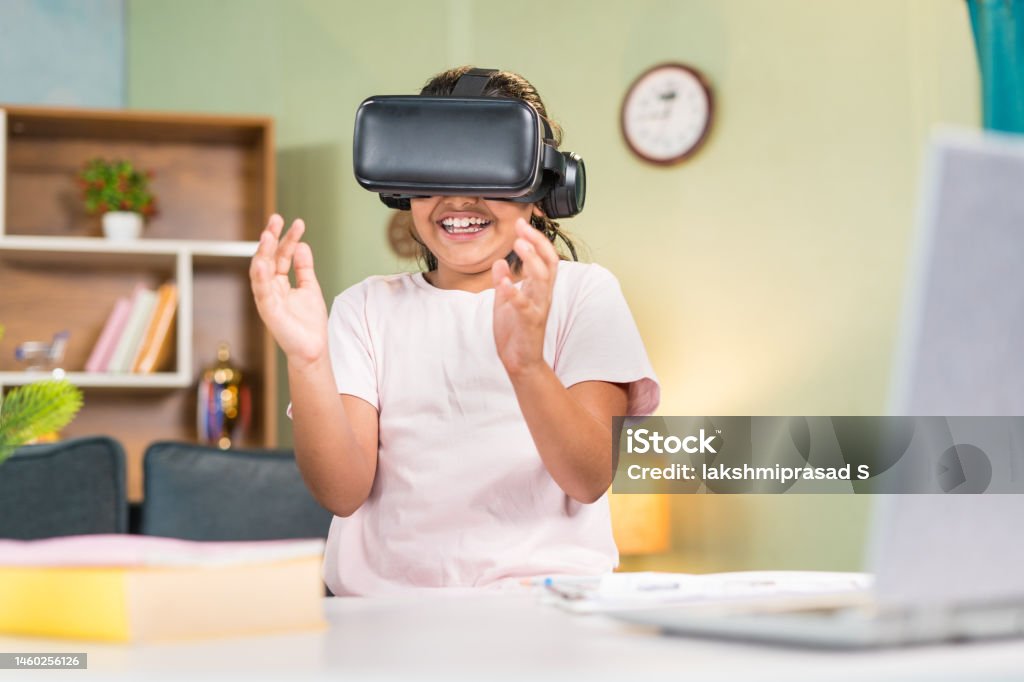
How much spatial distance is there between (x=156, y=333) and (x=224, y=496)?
1.28m

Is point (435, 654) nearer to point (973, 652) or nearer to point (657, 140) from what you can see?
point (973, 652)

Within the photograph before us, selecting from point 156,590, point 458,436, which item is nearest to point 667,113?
point 458,436

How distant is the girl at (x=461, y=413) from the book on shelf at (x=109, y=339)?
2.29 metres

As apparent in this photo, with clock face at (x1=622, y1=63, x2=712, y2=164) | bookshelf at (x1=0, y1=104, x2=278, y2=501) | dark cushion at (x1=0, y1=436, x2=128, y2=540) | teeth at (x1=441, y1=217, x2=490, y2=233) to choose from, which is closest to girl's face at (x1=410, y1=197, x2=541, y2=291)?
teeth at (x1=441, y1=217, x2=490, y2=233)

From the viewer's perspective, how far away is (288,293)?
1.09 metres

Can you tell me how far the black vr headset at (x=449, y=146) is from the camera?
1096 mm

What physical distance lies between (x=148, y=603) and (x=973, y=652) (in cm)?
41

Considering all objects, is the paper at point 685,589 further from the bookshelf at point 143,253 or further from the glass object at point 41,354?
the glass object at point 41,354

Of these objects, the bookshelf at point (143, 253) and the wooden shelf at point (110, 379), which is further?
the bookshelf at point (143, 253)

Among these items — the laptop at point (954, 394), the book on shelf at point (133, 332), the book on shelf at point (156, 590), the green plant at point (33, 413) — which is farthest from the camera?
the book on shelf at point (133, 332)

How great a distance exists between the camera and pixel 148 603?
58 centimetres

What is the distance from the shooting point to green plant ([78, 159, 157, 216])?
11.5 feet

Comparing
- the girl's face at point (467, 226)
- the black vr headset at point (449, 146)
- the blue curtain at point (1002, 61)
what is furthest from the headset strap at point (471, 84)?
the blue curtain at point (1002, 61)

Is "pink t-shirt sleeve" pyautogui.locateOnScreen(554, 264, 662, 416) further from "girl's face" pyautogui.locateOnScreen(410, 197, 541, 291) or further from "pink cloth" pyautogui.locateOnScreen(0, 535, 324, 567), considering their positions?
"pink cloth" pyautogui.locateOnScreen(0, 535, 324, 567)
